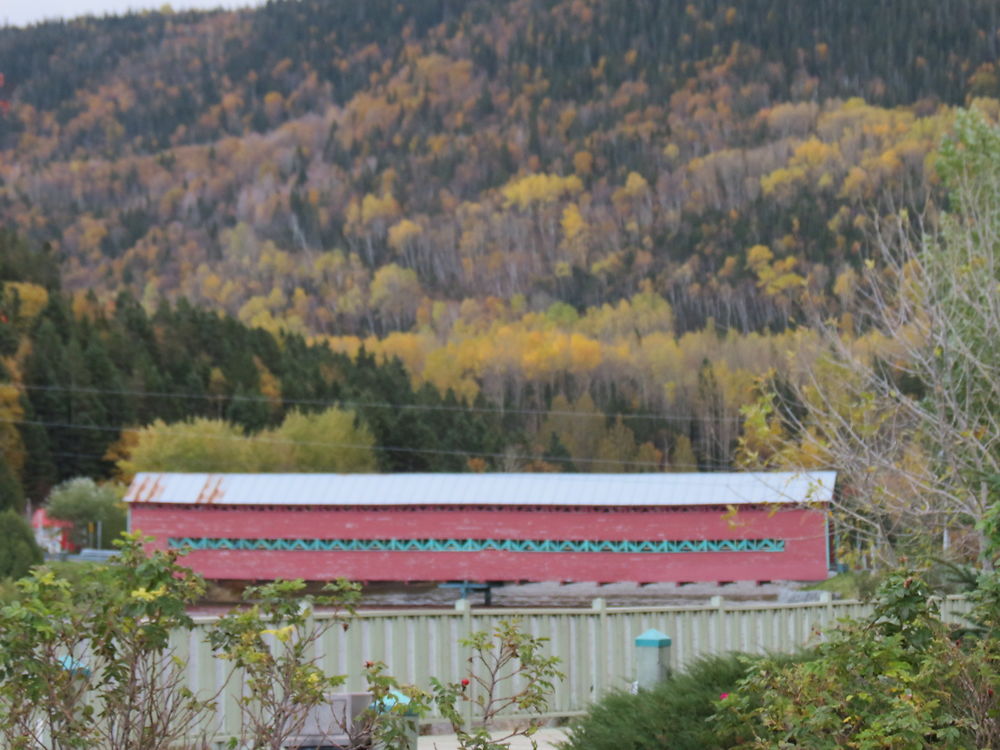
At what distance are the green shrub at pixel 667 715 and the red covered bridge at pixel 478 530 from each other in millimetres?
19923

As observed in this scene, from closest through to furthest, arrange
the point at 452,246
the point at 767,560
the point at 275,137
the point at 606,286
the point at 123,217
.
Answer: the point at 767,560 → the point at 606,286 → the point at 452,246 → the point at 123,217 → the point at 275,137

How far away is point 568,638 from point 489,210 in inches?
5844

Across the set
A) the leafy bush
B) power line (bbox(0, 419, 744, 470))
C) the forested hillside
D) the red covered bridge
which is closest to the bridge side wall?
the red covered bridge

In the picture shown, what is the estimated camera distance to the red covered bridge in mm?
28859

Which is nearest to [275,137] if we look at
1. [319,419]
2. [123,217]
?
[123,217]

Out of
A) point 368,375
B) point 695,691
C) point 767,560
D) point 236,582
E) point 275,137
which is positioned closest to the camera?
point 695,691

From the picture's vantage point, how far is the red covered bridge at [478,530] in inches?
1136

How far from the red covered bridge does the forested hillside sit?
22.2 m

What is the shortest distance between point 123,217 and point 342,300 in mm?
39714

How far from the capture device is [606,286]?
13225 cm

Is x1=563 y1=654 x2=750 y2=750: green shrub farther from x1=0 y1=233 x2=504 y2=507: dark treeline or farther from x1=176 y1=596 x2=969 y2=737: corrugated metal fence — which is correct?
x1=0 y1=233 x2=504 y2=507: dark treeline

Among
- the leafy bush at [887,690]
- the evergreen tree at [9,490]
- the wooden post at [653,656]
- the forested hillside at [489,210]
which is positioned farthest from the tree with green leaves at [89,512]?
the leafy bush at [887,690]

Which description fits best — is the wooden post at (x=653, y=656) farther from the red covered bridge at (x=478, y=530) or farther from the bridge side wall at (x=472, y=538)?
the bridge side wall at (x=472, y=538)

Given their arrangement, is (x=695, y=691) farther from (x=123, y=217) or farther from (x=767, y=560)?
(x=123, y=217)
